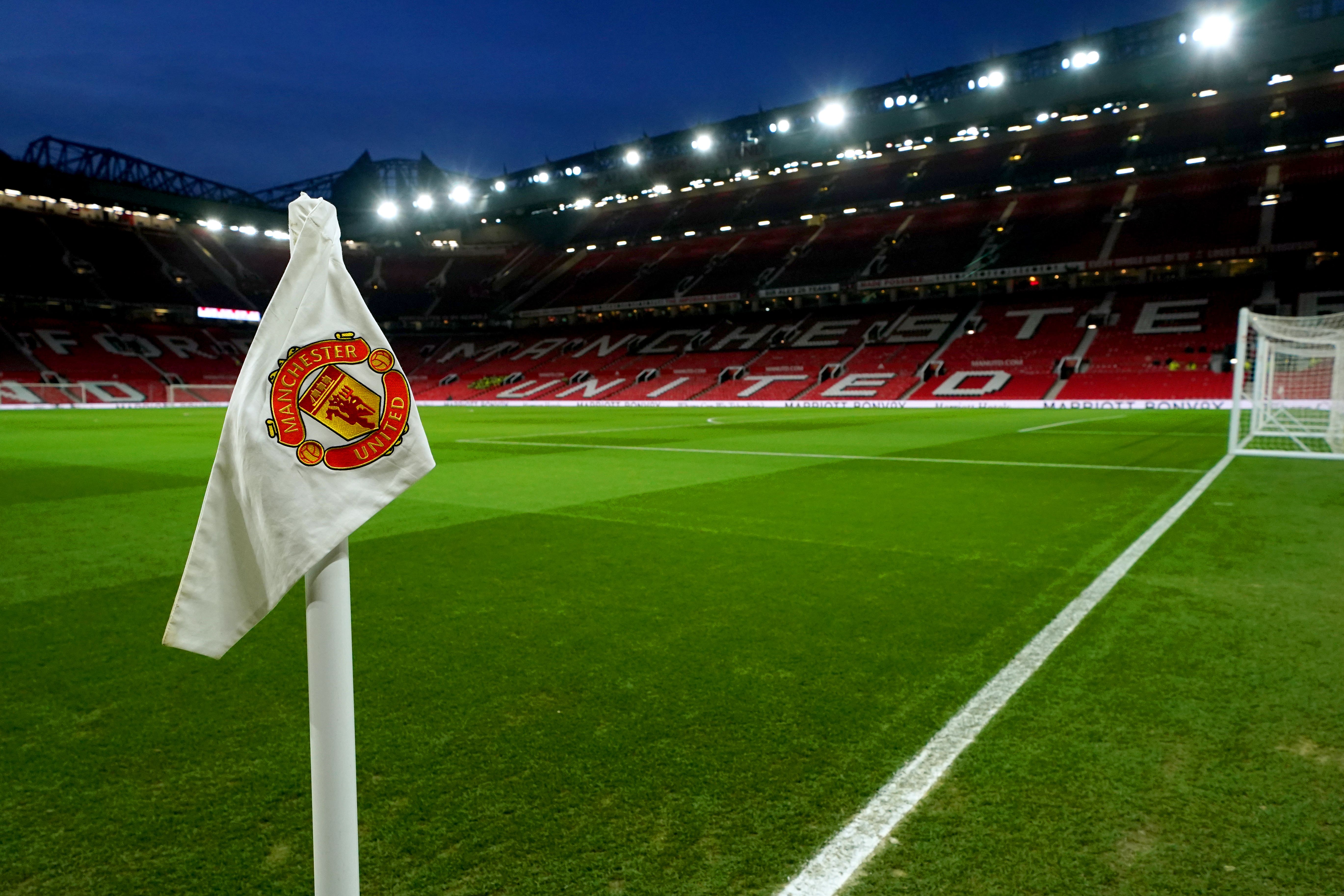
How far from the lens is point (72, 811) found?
92.4 inches

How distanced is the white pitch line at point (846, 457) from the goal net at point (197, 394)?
33.5m

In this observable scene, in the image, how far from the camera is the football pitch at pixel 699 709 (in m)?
2.09

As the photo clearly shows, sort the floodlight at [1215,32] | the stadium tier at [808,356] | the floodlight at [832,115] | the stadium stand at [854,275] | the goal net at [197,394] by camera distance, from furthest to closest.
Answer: the goal net at [197,394]
the floodlight at [832,115]
the stadium stand at [854,275]
the stadium tier at [808,356]
the floodlight at [1215,32]

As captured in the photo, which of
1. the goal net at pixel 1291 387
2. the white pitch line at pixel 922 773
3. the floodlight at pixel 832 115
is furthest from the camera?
the floodlight at pixel 832 115

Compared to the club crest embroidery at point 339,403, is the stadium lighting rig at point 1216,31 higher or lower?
higher

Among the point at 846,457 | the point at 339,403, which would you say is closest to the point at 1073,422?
the point at 846,457

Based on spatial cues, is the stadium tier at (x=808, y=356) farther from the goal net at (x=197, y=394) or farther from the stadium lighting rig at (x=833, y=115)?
the stadium lighting rig at (x=833, y=115)

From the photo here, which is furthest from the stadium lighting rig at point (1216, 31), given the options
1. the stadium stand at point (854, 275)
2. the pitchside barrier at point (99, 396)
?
the pitchside barrier at point (99, 396)

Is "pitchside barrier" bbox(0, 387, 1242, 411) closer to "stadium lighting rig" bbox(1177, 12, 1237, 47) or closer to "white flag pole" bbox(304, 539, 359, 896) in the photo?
"stadium lighting rig" bbox(1177, 12, 1237, 47)

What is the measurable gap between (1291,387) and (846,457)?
17.7 m

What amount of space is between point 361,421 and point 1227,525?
7476mm

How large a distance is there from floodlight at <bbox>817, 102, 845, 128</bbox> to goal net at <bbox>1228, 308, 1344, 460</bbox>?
23.2 meters

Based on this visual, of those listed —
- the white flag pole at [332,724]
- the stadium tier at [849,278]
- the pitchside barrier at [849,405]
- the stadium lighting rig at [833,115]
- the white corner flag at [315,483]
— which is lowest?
the pitchside barrier at [849,405]

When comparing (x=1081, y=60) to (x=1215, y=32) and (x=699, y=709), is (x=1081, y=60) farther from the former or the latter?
(x=699, y=709)
